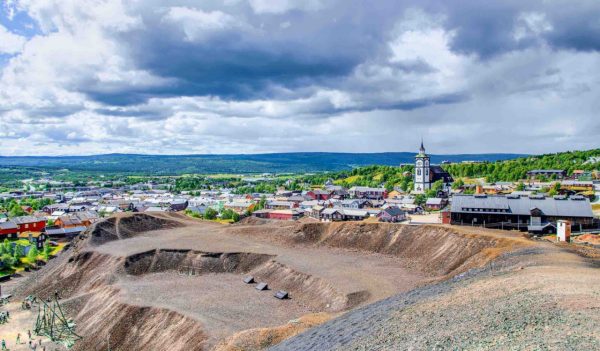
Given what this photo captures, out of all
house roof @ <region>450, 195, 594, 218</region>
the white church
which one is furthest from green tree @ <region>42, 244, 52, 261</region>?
the white church

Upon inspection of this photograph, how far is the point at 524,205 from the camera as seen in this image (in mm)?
69562

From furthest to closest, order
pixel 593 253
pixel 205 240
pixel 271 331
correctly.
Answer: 1. pixel 205 240
2. pixel 593 253
3. pixel 271 331

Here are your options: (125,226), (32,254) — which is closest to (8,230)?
(32,254)

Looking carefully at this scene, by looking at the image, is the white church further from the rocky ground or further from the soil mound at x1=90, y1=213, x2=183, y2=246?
the rocky ground

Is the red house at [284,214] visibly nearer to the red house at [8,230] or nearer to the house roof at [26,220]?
the house roof at [26,220]

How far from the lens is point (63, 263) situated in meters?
66.1

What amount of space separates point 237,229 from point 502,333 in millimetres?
61832

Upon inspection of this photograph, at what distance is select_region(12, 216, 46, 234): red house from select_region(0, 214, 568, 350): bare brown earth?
4013cm

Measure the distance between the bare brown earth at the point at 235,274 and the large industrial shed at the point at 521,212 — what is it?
13478mm

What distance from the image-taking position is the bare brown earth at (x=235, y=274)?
1598 inches

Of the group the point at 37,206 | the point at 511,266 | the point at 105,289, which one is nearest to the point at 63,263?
the point at 105,289

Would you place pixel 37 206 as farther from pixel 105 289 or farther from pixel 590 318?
pixel 590 318

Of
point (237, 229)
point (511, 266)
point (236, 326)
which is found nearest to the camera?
point (511, 266)

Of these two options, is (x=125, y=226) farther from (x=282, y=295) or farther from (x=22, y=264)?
(x=282, y=295)
